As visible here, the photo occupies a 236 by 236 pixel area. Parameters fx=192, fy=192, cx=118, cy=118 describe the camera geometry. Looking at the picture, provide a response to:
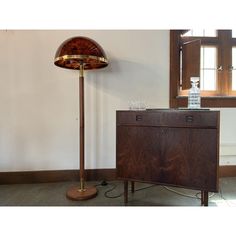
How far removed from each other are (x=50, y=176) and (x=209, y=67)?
2.38 meters

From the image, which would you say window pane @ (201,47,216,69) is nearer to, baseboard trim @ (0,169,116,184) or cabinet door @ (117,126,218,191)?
cabinet door @ (117,126,218,191)

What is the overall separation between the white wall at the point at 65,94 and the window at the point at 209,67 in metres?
0.10

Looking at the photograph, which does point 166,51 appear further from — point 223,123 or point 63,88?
point 63,88

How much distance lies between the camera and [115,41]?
7.55ft

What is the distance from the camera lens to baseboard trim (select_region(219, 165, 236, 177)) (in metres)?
2.35

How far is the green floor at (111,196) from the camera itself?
1.76 meters

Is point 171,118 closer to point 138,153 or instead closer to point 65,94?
point 138,153

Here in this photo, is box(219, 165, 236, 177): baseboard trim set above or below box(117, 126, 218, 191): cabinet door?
below

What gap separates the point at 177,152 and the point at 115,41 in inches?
59.3

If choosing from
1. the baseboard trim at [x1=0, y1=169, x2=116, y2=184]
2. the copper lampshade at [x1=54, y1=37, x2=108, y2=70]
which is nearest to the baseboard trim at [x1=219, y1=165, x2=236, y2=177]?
the baseboard trim at [x1=0, y1=169, x2=116, y2=184]

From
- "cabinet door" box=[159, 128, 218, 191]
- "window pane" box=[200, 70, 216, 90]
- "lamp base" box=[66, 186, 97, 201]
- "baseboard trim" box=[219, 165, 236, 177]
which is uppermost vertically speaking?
"window pane" box=[200, 70, 216, 90]

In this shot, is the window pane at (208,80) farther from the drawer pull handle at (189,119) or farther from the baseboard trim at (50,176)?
the baseboard trim at (50,176)

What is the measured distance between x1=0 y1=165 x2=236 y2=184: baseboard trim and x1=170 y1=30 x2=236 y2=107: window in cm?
86
